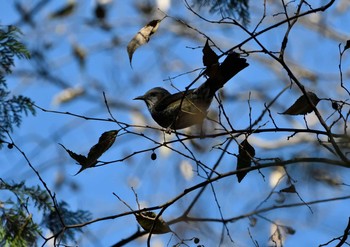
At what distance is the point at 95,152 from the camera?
2.52m

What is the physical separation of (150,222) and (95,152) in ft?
1.12

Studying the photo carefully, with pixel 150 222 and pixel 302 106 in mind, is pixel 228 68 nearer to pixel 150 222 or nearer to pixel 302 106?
pixel 302 106

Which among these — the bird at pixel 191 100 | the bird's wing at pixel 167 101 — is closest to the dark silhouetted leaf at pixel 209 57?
the bird at pixel 191 100

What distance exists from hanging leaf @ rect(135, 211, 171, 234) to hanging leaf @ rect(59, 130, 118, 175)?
267mm

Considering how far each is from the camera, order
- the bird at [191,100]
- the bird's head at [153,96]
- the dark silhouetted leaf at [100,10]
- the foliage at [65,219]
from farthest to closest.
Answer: the dark silhouetted leaf at [100,10] < the bird's head at [153,96] < the foliage at [65,219] < the bird at [191,100]

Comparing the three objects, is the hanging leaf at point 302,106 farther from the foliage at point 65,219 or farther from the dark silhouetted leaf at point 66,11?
the dark silhouetted leaf at point 66,11

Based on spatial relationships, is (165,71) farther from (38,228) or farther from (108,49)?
(38,228)

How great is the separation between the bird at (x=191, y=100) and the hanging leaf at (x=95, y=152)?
255 mm

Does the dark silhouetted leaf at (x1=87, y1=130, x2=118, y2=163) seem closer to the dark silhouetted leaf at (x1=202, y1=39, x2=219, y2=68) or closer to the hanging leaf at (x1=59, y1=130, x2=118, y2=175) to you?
the hanging leaf at (x1=59, y1=130, x2=118, y2=175)

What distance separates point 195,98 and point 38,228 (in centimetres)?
117

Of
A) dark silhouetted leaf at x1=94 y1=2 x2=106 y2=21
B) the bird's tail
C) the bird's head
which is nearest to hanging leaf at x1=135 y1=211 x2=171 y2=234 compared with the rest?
the bird's tail

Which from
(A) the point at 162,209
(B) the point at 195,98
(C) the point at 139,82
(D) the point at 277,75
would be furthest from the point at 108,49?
(A) the point at 162,209

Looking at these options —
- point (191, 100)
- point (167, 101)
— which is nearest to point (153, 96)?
point (167, 101)

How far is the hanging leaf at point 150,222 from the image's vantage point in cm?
252
